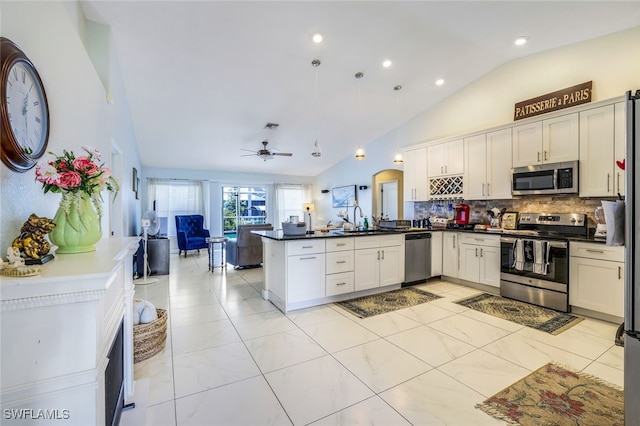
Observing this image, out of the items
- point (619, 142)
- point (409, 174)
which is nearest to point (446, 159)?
point (409, 174)

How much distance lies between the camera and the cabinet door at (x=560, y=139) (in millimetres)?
3457

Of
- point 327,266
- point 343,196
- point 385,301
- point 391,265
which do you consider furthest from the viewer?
point 343,196

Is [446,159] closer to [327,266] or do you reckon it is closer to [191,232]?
[327,266]

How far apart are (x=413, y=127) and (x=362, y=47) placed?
104 inches

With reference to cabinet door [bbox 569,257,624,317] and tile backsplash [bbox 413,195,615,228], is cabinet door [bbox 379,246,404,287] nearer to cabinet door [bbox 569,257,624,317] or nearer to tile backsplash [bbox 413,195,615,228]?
tile backsplash [bbox 413,195,615,228]

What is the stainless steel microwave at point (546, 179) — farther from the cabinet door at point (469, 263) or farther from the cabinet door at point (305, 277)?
the cabinet door at point (305, 277)

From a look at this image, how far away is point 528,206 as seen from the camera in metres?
4.12

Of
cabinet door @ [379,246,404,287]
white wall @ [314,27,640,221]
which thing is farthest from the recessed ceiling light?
cabinet door @ [379,246,404,287]

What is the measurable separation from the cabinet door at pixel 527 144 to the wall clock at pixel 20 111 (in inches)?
197

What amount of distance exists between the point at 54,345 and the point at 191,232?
23.3 ft

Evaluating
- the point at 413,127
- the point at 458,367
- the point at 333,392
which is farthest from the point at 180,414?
the point at 413,127

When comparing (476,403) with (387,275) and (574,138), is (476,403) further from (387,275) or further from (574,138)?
(574,138)

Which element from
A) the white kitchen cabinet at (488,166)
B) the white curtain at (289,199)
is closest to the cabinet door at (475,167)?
the white kitchen cabinet at (488,166)

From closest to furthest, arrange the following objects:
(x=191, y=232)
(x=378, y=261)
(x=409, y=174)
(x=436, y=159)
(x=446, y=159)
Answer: (x=378, y=261) < (x=446, y=159) < (x=436, y=159) < (x=409, y=174) < (x=191, y=232)
